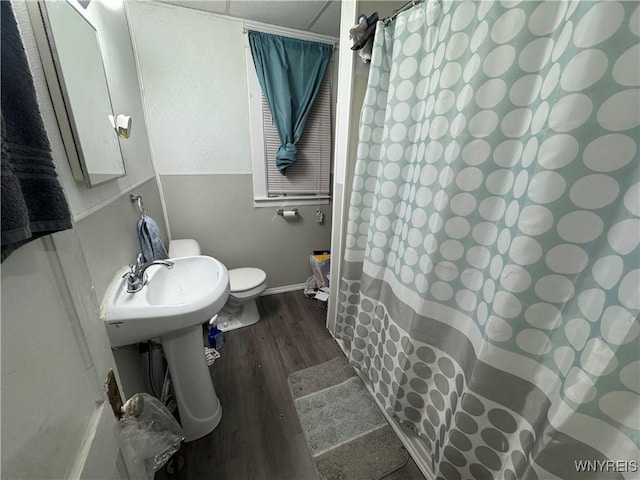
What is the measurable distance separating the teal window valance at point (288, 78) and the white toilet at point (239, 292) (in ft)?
3.09

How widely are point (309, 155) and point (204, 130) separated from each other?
85cm

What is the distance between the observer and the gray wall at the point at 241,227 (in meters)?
1.95

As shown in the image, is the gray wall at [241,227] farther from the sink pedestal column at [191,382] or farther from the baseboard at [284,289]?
the sink pedestal column at [191,382]

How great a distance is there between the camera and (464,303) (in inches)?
33.6

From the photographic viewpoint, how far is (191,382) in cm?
114

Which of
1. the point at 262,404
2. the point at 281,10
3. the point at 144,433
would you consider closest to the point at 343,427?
the point at 262,404

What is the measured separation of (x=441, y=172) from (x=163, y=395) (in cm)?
172

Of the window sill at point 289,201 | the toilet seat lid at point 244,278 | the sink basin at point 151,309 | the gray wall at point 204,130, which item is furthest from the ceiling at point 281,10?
the toilet seat lid at point 244,278

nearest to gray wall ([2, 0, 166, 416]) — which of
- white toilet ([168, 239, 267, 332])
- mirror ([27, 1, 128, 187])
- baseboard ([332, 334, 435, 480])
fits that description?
mirror ([27, 1, 128, 187])

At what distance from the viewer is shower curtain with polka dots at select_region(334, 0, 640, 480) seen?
51cm

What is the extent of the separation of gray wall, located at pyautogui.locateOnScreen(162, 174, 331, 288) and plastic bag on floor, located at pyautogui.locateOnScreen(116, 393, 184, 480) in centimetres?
144

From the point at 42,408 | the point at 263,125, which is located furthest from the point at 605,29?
the point at 263,125

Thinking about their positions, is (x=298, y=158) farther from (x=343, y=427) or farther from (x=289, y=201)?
(x=343, y=427)

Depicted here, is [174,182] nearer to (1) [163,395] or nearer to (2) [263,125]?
(2) [263,125]
